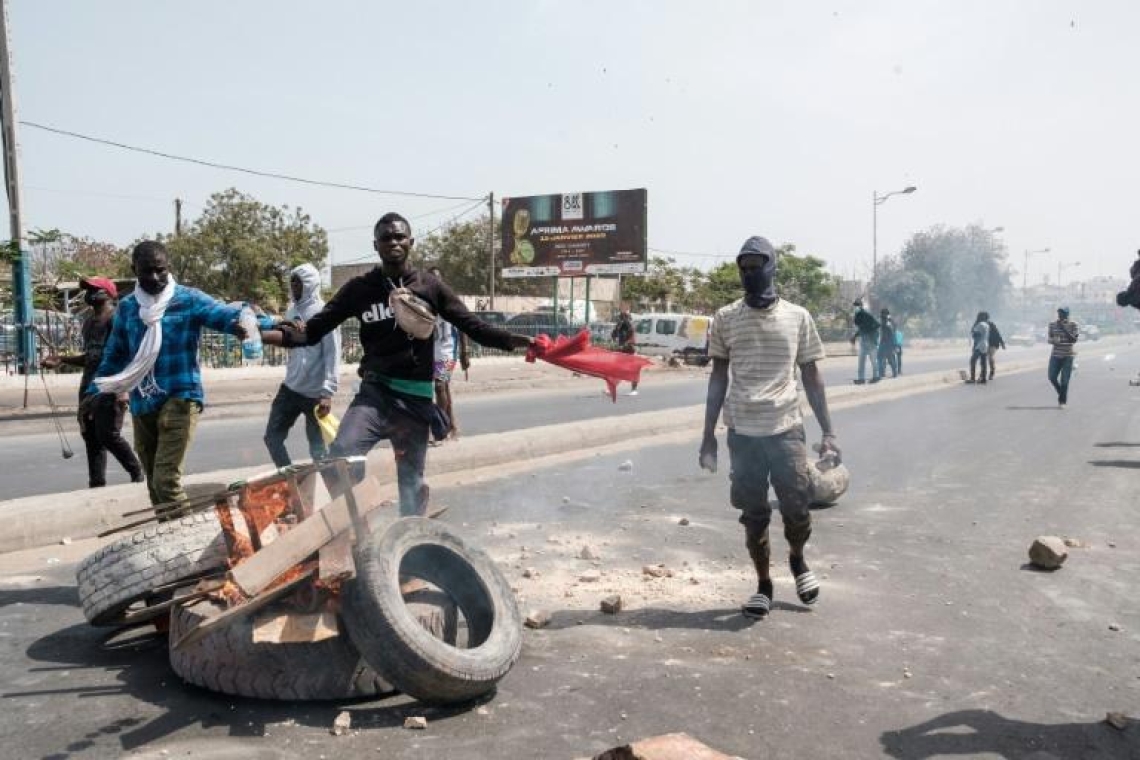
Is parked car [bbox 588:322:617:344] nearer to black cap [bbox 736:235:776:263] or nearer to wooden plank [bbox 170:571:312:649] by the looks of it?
black cap [bbox 736:235:776:263]

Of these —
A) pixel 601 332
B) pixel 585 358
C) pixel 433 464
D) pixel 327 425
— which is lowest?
pixel 433 464

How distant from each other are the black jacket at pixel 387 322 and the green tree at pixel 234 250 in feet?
108

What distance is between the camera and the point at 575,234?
133 feet

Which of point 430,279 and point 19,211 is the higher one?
point 19,211

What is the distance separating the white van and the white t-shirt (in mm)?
28461

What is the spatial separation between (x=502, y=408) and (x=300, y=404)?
1048cm

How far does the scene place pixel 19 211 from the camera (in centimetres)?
1920

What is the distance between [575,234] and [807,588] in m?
36.4

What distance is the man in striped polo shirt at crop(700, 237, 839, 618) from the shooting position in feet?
15.5

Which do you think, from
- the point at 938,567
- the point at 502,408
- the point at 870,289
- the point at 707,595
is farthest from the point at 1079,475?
the point at 870,289

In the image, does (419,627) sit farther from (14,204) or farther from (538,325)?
(538,325)

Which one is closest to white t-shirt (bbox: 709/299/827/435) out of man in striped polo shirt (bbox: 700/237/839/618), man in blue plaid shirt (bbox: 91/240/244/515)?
man in striped polo shirt (bbox: 700/237/839/618)

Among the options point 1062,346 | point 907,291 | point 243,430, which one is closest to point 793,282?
point 907,291

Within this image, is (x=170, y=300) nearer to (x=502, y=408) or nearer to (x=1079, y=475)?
Result: (x=1079, y=475)
